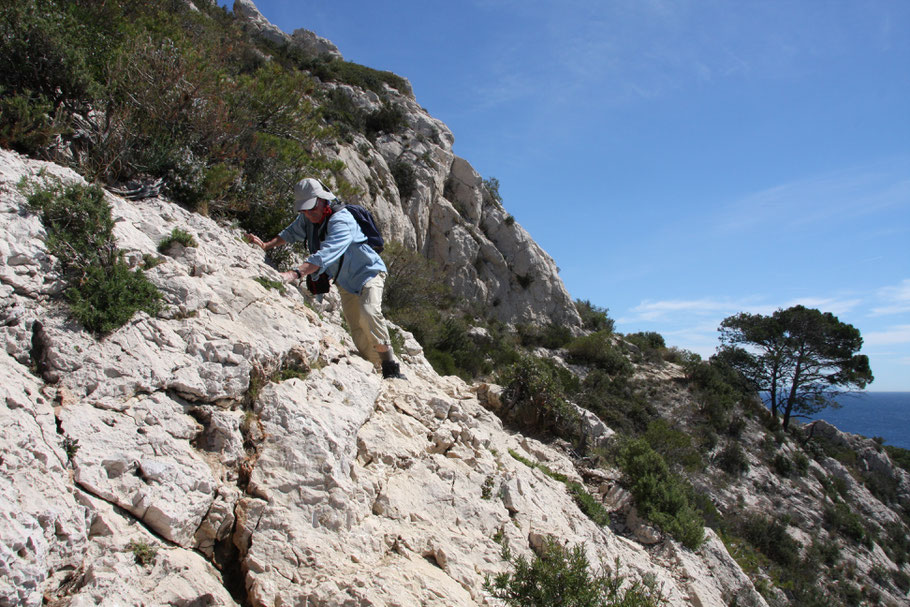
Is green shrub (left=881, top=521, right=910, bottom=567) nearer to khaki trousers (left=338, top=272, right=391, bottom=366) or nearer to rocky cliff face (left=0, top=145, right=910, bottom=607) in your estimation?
rocky cliff face (left=0, top=145, right=910, bottom=607)

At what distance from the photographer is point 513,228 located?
26.4 meters

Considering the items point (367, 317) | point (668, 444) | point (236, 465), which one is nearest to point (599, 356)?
point (668, 444)

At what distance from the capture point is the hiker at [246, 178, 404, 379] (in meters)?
4.67

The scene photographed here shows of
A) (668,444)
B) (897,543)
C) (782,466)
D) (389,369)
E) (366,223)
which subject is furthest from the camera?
(782,466)

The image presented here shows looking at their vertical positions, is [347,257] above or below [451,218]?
below

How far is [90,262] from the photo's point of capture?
3.14 m

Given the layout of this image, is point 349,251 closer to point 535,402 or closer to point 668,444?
point 535,402

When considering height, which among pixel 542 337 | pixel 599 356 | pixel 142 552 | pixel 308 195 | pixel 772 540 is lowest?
pixel 142 552

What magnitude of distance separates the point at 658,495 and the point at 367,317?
4621 mm

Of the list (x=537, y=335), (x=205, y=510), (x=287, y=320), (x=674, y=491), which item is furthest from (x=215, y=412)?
(x=537, y=335)

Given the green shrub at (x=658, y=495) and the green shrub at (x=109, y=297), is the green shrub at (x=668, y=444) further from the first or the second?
the green shrub at (x=109, y=297)

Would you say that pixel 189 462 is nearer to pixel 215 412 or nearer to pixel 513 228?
pixel 215 412

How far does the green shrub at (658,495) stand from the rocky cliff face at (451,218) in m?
13.0

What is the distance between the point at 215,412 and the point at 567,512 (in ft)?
13.0
